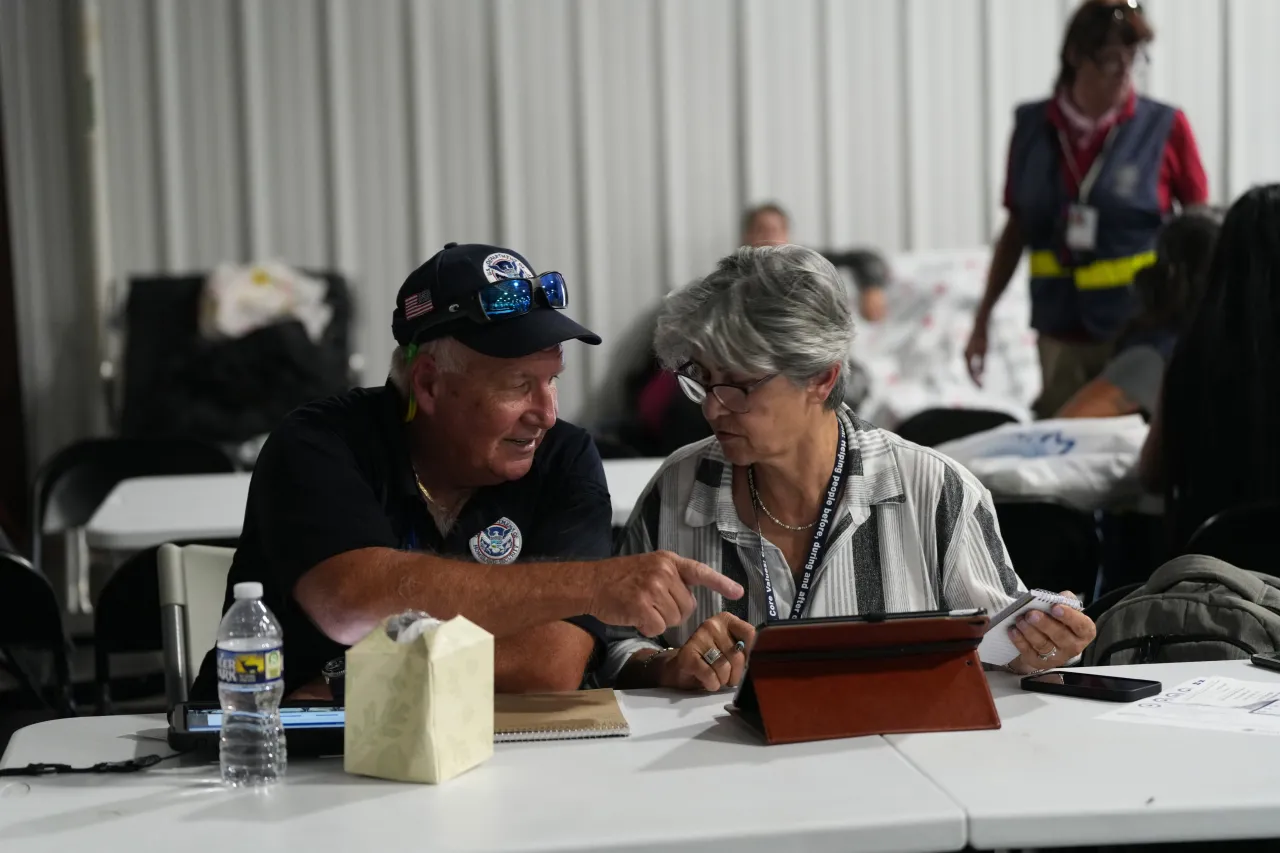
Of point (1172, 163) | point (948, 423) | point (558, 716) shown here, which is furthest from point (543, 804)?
point (1172, 163)

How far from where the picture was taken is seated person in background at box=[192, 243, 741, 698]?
1.95 metres

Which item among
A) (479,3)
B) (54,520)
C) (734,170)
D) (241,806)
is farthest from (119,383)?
(241,806)

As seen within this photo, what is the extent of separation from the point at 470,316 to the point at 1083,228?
11.8 feet

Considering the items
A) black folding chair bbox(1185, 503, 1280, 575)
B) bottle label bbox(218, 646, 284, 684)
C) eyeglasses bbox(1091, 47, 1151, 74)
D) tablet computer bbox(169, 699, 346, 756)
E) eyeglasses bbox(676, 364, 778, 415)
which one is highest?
eyeglasses bbox(1091, 47, 1151, 74)

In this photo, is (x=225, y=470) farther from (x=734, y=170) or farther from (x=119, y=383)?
(x=734, y=170)

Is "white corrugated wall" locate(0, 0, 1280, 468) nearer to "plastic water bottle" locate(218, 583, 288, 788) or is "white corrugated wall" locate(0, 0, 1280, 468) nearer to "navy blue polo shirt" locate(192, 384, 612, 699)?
"navy blue polo shirt" locate(192, 384, 612, 699)

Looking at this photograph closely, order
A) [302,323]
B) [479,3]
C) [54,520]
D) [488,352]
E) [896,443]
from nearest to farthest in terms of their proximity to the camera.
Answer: [488,352] < [896,443] < [54,520] < [302,323] < [479,3]

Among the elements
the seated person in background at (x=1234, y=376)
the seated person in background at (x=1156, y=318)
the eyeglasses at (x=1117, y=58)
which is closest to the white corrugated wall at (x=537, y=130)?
the eyeglasses at (x=1117, y=58)

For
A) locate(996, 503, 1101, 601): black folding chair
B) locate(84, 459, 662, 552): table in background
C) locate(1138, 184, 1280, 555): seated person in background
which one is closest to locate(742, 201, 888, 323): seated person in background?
locate(84, 459, 662, 552): table in background

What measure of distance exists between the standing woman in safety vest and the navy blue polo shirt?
3341 mm

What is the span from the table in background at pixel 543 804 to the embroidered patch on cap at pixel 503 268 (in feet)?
2.44

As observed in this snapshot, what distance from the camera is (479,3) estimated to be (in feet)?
21.7

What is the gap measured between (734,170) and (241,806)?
5614 millimetres

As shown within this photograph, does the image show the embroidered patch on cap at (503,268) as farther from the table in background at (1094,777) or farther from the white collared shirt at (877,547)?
the table in background at (1094,777)
